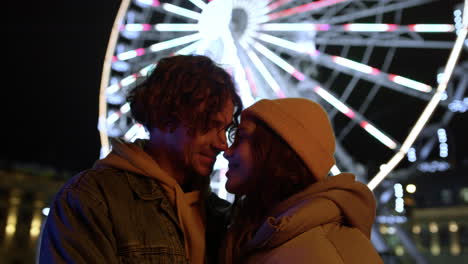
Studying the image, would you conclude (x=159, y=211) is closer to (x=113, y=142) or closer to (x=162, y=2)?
(x=113, y=142)

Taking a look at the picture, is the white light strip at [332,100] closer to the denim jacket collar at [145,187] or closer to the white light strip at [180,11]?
the white light strip at [180,11]

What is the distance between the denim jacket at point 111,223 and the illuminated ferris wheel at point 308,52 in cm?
533

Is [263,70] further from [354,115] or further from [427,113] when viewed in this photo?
[427,113]

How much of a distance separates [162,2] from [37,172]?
37.1 metres

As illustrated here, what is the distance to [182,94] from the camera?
2.09m

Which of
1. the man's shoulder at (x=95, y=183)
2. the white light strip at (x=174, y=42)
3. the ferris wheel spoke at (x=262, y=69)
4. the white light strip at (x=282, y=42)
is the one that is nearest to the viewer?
the man's shoulder at (x=95, y=183)

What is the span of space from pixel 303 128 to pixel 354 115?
18.4 feet

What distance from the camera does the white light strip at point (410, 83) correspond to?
6.93m

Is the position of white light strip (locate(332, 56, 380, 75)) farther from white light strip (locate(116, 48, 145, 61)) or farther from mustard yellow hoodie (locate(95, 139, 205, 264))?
mustard yellow hoodie (locate(95, 139, 205, 264))

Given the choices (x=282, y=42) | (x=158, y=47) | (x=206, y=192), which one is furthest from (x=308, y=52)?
(x=206, y=192)

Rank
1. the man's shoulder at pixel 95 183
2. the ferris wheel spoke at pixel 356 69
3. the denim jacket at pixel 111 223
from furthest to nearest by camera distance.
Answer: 1. the ferris wheel spoke at pixel 356 69
2. the man's shoulder at pixel 95 183
3. the denim jacket at pixel 111 223

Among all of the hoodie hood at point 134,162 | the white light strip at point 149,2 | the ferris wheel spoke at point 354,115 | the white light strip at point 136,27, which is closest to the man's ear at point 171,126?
the hoodie hood at point 134,162

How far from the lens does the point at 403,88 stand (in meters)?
7.44

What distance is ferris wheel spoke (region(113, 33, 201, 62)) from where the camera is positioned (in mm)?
8312
